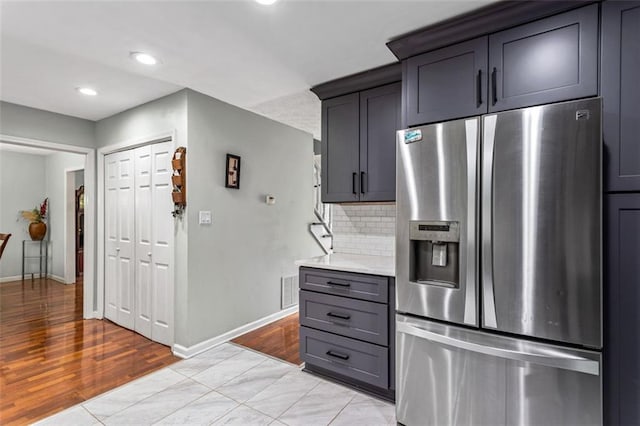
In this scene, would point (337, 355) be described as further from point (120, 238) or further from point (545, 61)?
point (120, 238)

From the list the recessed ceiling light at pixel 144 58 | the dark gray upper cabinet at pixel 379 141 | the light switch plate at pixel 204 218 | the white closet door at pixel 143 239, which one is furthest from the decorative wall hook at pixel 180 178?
the dark gray upper cabinet at pixel 379 141

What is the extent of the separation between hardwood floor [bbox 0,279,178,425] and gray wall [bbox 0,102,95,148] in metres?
2.12

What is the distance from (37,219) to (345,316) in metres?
6.80

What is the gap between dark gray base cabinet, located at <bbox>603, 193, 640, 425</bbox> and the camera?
4.83ft

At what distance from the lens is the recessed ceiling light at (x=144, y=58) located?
7.57 feet

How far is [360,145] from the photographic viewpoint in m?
2.67

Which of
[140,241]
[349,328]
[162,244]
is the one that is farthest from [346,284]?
[140,241]

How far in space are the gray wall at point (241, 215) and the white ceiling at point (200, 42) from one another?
49 centimetres

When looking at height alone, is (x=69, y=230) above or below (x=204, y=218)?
below

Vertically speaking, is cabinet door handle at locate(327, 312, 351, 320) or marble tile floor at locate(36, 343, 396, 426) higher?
cabinet door handle at locate(327, 312, 351, 320)

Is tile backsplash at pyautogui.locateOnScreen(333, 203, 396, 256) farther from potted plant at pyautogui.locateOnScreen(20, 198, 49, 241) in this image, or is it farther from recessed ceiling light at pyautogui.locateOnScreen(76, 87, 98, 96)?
potted plant at pyautogui.locateOnScreen(20, 198, 49, 241)

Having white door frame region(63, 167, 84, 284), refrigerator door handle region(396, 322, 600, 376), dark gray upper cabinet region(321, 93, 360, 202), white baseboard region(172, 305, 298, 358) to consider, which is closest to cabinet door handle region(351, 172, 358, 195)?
dark gray upper cabinet region(321, 93, 360, 202)

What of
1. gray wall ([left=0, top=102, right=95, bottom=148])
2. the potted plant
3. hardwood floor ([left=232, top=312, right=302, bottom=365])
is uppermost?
gray wall ([left=0, top=102, right=95, bottom=148])

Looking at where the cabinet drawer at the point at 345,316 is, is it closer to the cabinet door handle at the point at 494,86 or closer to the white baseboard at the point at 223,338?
the white baseboard at the point at 223,338
